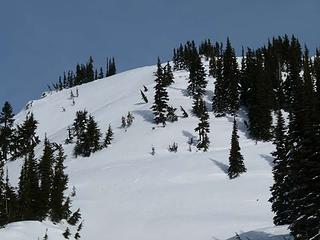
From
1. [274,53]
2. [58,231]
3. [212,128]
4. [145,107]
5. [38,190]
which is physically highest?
[274,53]

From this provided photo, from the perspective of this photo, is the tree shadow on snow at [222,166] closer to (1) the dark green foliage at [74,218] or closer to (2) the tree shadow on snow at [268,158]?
(2) the tree shadow on snow at [268,158]

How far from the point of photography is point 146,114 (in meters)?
98.4

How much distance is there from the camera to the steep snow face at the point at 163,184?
49094 mm

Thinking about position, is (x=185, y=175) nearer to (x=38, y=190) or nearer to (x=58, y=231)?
(x=38, y=190)

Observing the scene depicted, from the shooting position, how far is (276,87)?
100m

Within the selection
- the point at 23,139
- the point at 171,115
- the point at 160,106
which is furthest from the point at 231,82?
the point at 23,139

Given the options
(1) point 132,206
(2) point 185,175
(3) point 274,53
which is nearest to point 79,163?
(2) point 185,175

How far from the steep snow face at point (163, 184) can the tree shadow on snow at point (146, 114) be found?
194 mm

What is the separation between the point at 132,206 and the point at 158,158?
1983 cm

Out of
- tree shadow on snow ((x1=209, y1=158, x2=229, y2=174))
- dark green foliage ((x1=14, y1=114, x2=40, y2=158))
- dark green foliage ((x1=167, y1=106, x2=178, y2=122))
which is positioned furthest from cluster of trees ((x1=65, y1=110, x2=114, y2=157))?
tree shadow on snow ((x1=209, y1=158, x2=229, y2=174))

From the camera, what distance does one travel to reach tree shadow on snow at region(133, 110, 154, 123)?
95.2m

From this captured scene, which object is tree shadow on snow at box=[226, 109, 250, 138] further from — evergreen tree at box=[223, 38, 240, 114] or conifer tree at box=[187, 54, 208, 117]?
conifer tree at box=[187, 54, 208, 117]

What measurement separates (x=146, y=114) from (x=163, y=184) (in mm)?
33729

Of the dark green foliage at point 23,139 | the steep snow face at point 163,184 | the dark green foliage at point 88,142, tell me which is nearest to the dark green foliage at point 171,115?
the steep snow face at point 163,184
